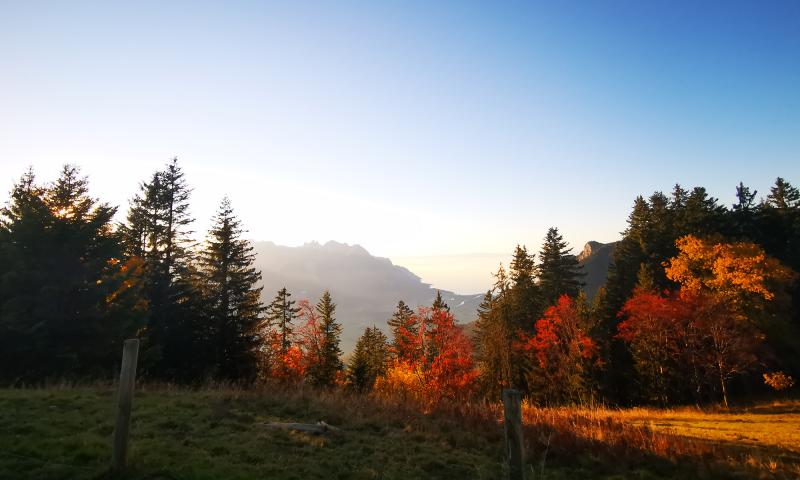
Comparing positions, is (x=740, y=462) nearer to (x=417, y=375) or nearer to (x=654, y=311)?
(x=654, y=311)

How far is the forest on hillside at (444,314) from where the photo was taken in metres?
22.3

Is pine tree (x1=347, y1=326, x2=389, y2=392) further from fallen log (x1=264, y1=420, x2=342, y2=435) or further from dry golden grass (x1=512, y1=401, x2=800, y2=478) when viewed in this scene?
fallen log (x1=264, y1=420, x2=342, y2=435)

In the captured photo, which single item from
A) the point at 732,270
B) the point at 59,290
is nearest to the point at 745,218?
the point at 732,270

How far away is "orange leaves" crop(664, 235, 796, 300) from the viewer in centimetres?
3341

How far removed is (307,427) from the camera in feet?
34.1

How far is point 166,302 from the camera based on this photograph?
98.8 feet

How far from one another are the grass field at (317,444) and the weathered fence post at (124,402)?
0.25 meters

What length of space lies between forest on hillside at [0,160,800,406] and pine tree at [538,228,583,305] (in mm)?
185

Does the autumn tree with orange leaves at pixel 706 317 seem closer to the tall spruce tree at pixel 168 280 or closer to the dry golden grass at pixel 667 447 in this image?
the dry golden grass at pixel 667 447

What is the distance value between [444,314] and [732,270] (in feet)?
89.9

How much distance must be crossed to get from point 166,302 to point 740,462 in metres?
33.3

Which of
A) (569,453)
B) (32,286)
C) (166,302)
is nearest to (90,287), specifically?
(32,286)

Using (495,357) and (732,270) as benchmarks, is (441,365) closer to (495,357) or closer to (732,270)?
(495,357)

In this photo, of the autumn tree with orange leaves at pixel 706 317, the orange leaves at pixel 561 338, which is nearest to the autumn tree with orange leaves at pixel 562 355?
the orange leaves at pixel 561 338
